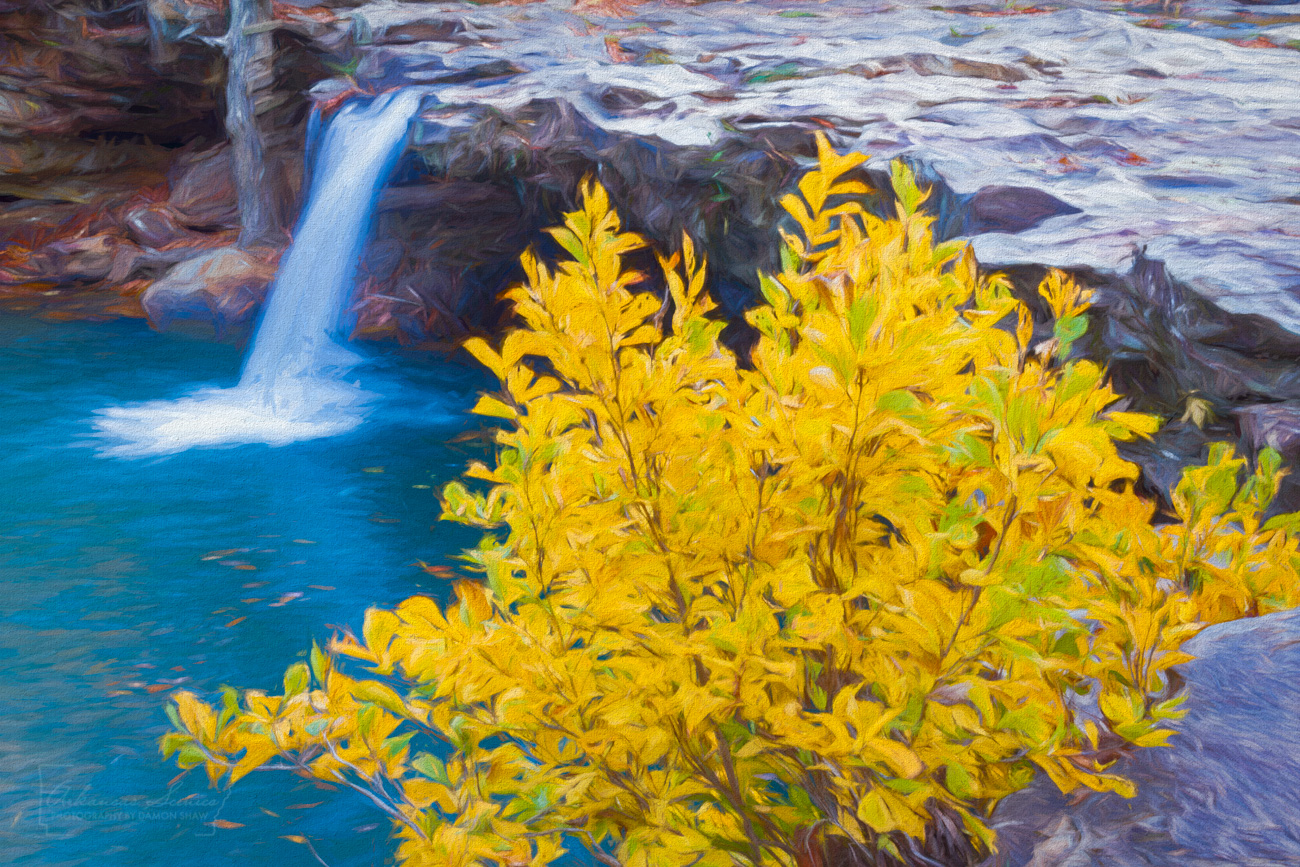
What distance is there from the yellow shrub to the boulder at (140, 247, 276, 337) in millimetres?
6839

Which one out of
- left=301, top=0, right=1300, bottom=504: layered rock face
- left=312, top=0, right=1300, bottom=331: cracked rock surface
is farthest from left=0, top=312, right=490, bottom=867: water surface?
left=312, top=0, right=1300, bottom=331: cracked rock surface

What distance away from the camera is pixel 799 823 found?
5.19 feet

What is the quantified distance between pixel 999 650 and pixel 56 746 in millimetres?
3068

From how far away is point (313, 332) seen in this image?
709 centimetres

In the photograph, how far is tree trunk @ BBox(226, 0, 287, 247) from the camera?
7.79 metres

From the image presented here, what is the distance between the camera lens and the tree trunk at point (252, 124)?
7.79 meters

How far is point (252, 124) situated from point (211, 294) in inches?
64.8

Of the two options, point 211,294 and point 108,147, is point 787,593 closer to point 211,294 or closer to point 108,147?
point 211,294

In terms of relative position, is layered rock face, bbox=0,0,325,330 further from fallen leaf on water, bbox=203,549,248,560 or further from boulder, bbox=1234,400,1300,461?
boulder, bbox=1234,400,1300,461

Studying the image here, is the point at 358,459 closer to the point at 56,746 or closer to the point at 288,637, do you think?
the point at 288,637

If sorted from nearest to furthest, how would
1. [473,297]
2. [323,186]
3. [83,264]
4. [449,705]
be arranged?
[449,705]
[323,186]
[473,297]
[83,264]

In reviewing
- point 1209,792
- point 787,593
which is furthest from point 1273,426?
point 787,593

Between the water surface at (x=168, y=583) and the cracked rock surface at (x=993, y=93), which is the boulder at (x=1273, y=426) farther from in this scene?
the water surface at (x=168, y=583)

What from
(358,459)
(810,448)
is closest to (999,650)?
(810,448)
